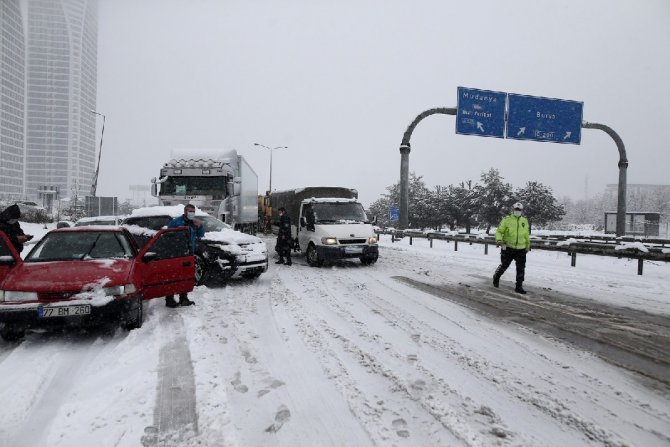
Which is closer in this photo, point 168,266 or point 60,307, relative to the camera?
point 60,307

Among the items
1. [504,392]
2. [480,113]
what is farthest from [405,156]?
[504,392]

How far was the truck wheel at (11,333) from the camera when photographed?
4.47 m

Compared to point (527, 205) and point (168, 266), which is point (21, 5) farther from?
point (168, 266)

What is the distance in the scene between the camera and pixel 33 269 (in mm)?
4957

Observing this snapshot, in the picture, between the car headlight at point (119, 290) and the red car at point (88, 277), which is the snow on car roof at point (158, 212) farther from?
the car headlight at point (119, 290)

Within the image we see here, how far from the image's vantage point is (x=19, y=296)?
4.50 metres

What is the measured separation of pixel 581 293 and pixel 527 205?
147 ft

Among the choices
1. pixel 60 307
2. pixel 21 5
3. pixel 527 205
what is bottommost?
pixel 60 307

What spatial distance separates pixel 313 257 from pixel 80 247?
675 centimetres

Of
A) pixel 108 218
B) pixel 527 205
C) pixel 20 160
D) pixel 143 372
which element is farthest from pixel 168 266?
pixel 20 160

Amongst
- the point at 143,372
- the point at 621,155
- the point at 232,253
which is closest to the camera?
the point at 143,372

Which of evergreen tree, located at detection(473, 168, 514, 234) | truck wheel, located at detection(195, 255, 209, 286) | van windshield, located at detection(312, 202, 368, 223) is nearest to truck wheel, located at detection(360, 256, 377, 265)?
van windshield, located at detection(312, 202, 368, 223)

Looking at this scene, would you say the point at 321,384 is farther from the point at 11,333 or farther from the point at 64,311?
the point at 11,333

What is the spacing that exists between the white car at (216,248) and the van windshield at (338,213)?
3.00 meters
